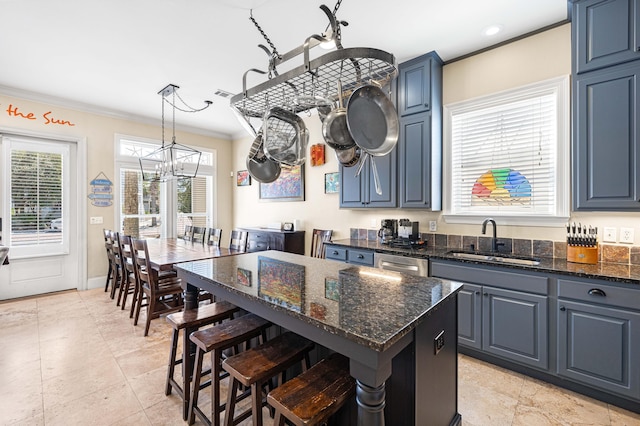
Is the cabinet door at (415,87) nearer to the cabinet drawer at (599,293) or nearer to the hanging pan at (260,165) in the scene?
the hanging pan at (260,165)

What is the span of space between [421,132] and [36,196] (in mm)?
5294

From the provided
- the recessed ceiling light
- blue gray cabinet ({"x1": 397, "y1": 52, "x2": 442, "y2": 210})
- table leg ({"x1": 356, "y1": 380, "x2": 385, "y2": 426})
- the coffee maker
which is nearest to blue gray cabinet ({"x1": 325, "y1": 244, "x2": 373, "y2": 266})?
the coffee maker

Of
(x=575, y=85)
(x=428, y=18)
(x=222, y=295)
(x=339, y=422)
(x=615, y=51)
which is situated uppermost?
(x=428, y=18)

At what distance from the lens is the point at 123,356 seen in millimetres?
2664

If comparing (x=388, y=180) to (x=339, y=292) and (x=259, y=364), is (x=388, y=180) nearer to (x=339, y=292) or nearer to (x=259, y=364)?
(x=339, y=292)

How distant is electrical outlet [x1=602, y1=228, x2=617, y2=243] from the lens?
2363 millimetres

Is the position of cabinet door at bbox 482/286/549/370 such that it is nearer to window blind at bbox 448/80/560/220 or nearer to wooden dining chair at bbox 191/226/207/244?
window blind at bbox 448/80/560/220

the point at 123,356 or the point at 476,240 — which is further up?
the point at 476,240

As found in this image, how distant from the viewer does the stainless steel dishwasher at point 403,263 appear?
2.81 metres

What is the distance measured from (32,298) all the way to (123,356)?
9.24 ft

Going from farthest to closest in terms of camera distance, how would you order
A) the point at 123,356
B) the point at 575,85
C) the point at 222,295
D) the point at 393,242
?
the point at 393,242
the point at 123,356
the point at 575,85
the point at 222,295

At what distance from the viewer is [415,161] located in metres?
3.22

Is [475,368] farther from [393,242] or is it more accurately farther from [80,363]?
[80,363]

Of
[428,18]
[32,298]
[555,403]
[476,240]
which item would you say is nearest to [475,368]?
[555,403]
